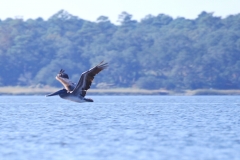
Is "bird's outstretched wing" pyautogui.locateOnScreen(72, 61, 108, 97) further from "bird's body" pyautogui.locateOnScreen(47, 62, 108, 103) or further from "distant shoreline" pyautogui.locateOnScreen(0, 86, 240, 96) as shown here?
"distant shoreline" pyautogui.locateOnScreen(0, 86, 240, 96)

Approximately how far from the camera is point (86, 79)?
2427 cm

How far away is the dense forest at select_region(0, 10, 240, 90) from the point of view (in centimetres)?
10119

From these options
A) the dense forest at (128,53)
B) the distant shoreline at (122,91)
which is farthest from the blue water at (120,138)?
the dense forest at (128,53)

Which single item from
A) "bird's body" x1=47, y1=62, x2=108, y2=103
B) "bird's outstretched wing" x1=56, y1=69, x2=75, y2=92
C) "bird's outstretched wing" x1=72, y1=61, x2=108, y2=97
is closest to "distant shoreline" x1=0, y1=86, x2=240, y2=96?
"bird's outstretched wing" x1=56, y1=69, x2=75, y2=92

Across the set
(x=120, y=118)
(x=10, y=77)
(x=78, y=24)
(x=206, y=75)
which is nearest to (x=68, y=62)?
(x=10, y=77)

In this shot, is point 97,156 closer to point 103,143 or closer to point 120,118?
point 103,143

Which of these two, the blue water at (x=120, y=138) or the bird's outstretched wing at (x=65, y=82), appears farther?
the bird's outstretched wing at (x=65, y=82)

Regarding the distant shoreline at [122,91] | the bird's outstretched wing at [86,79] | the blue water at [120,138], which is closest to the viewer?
the blue water at [120,138]

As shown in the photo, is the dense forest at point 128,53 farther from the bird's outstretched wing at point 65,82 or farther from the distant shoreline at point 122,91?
the bird's outstretched wing at point 65,82

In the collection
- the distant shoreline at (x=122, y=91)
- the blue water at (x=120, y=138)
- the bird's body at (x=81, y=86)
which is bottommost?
the blue water at (x=120, y=138)

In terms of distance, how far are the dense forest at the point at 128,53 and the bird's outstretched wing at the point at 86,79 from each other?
72.8m

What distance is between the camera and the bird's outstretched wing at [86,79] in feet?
77.9

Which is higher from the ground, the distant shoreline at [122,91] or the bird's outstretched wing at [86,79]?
the distant shoreline at [122,91]

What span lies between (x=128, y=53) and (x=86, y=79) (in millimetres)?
83003
